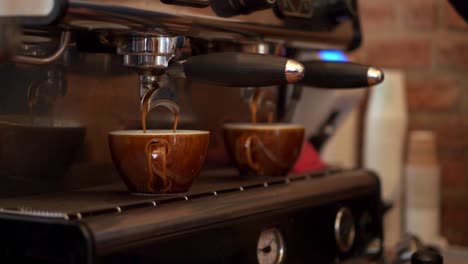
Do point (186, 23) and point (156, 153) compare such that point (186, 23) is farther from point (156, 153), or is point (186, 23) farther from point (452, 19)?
point (452, 19)

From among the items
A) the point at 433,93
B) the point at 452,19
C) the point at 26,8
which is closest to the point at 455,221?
the point at 433,93

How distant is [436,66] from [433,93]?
0.05 m

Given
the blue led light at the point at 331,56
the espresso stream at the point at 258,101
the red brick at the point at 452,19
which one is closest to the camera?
the espresso stream at the point at 258,101

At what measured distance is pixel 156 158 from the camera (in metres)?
0.65

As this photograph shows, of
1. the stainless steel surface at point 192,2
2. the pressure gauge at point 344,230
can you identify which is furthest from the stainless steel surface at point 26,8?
the pressure gauge at point 344,230

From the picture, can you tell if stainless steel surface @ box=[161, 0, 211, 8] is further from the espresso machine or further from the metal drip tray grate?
the metal drip tray grate

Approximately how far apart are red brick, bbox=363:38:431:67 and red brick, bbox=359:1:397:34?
2cm

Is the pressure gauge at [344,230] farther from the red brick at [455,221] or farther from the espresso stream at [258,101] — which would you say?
the red brick at [455,221]

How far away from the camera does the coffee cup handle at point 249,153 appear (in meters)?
0.81

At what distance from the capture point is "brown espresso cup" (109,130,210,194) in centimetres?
65

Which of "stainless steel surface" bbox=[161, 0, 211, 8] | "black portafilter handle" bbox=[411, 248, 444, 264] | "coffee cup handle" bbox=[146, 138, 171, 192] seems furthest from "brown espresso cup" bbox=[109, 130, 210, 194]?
"black portafilter handle" bbox=[411, 248, 444, 264]

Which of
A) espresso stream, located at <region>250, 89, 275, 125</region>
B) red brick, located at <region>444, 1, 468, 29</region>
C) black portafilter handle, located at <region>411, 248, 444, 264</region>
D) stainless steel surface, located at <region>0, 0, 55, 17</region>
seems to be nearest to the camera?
stainless steel surface, located at <region>0, 0, 55, 17</region>

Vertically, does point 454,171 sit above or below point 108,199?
below

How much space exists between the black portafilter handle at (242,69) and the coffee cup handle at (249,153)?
0.17m
